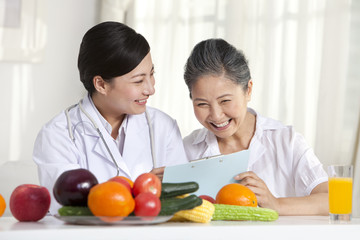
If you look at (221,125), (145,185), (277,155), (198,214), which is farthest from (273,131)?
(145,185)

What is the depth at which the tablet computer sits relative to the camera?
1.62 metres

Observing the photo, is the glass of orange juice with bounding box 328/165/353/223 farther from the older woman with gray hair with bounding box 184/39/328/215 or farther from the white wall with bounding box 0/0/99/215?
the white wall with bounding box 0/0/99/215

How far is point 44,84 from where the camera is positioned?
13.5 feet

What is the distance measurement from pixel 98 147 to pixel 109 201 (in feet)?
3.26

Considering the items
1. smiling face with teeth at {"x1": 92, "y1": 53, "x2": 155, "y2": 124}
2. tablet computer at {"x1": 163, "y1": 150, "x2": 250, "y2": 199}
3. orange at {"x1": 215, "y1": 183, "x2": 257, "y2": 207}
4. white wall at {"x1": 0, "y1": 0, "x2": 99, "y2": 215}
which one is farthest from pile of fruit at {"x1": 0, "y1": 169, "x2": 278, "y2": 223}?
white wall at {"x1": 0, "y1": 0, "x2": 99, "y2": 215}

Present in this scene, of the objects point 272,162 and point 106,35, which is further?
point 272,162

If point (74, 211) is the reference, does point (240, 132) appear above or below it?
above

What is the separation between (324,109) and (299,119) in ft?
0.62

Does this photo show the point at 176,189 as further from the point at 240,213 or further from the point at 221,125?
the point at 221,125

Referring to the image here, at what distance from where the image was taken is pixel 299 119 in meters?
3.44

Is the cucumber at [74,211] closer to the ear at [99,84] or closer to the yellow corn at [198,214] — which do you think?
the yellow corn at [198,214]

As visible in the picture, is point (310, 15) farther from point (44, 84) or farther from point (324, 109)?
point (44, 84)

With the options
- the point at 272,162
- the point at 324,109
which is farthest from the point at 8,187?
the point at 324,109

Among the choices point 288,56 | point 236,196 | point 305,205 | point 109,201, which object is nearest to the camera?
point 109,201
